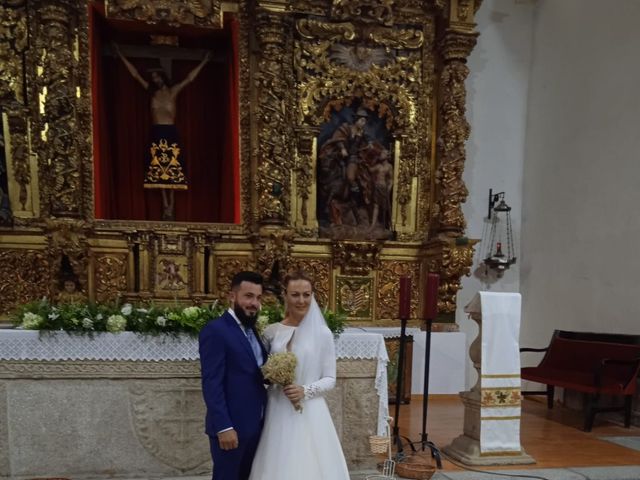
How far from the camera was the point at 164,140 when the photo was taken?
7855 millimetres

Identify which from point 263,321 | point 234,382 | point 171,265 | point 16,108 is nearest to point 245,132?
point 171,265

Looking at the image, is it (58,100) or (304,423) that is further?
(58,100)

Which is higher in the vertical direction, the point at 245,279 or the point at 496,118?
the point at 496,118

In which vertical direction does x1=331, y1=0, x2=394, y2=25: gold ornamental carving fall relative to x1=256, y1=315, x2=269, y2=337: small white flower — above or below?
above

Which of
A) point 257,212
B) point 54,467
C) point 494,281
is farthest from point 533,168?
point 54,467

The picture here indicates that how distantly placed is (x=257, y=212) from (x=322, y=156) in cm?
132

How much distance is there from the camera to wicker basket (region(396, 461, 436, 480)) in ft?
13.8

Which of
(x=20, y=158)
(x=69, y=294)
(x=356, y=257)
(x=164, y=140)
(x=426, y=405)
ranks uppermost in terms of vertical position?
(x=164, y=140)

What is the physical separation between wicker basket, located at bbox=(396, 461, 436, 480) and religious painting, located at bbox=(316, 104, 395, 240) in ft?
13.1

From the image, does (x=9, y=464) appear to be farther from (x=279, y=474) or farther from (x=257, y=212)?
(x=257, y=212)

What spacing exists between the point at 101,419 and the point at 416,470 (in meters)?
2.59

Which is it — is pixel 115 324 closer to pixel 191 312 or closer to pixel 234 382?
pixel 191 312

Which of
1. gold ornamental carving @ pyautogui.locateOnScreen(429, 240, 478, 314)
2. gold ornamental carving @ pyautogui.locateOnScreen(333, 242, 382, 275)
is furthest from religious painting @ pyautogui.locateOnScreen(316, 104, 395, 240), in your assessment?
gold ornamental carving @ pyautogui.locateOnScreen(429, 240, 478, 314)

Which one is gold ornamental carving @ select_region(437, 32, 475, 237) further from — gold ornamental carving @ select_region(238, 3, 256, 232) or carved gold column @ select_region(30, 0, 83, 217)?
carved gold column @ select_region(30, 0, 83, 217)
